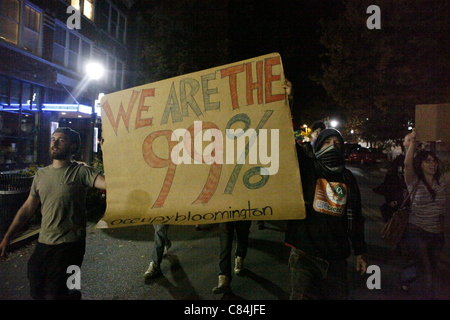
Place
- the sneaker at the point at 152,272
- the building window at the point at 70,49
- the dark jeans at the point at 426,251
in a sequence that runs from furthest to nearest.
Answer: the building window at the point at 70,49 → the sneaker at the point at 152,272 → the dark jeans at the point at 426,251

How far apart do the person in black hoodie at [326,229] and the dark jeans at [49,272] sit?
1.85 meters

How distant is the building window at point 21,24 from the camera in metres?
11.6

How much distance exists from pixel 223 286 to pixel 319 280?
1.62m

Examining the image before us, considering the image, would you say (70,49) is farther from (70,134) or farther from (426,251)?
(426,251)

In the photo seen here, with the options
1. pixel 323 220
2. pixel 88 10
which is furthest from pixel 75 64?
pixel 323 220

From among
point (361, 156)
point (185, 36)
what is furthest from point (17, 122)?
point (361, 156)

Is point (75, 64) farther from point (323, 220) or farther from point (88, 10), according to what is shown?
point (323, 220)

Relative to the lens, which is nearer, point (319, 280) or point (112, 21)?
point (319, 280)

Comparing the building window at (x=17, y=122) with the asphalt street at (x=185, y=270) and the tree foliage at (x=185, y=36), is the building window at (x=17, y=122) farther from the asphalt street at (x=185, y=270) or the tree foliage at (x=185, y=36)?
the asphalt street at (x=185, y=270)

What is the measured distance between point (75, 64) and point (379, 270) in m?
17.0

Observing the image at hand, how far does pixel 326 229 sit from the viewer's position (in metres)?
2.46

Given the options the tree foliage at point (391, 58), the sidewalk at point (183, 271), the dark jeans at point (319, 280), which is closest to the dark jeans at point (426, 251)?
the sidewalk at point (183, 271)
